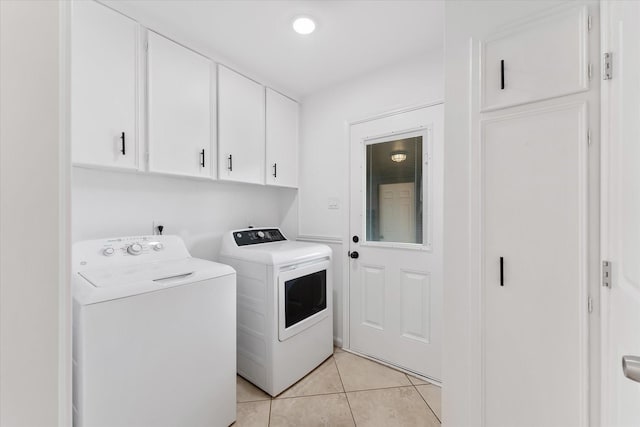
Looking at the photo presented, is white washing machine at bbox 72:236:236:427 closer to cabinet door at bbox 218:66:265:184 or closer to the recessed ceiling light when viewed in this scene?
cabinet door at bbox 218:66:265:184

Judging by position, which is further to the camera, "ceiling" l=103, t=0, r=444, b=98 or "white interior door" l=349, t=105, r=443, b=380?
"white interior door" l=349, t=105, r=443, b=380

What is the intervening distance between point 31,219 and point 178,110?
4.90 feet

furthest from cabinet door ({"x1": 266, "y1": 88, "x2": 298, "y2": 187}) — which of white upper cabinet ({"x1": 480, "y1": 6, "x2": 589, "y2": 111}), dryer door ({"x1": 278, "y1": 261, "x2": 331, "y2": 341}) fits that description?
white upper cabinet ({"x1": 480, "y1": 6, "x2": 589, "y2": 111})

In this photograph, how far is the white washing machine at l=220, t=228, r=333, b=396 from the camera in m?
1.82

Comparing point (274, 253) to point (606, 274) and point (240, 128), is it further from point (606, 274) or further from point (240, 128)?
point (606, 274)

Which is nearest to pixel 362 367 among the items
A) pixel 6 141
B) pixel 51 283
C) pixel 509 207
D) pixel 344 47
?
pixel 509 207

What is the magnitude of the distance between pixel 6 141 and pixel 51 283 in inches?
10.9

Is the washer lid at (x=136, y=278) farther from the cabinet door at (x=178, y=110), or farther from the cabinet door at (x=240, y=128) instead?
the cabinet door at (x=240, y=128)

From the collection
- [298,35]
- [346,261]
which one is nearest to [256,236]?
[346,261]

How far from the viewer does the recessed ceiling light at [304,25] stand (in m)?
1.67

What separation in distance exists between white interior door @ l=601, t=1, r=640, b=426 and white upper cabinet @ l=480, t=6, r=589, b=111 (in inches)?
3.3

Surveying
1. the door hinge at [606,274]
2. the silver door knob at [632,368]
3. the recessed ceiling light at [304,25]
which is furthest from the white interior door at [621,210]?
the recessed ceiling light at [304,25]

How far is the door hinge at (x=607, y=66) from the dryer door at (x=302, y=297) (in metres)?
1.80

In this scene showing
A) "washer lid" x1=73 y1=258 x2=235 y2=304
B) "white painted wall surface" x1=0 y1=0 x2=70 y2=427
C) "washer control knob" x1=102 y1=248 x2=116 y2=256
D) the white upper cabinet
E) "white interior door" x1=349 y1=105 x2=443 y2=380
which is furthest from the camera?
"white interior door" x1=349 y1=105 x2=443 y2=380
